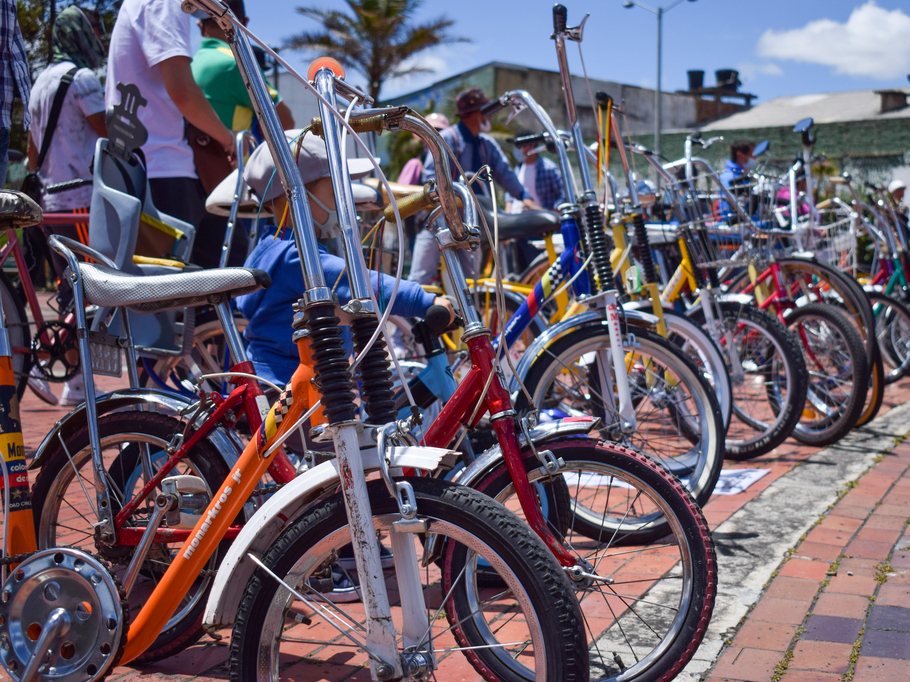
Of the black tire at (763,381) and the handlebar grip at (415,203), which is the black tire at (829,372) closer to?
the black tire at (763,381)

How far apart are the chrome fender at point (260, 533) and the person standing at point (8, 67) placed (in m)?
1.99

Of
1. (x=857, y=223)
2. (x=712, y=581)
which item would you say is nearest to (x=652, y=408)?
(x=712, y=581)

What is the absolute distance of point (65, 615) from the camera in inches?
78.6

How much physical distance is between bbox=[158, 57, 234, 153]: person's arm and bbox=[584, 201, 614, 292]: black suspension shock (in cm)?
180

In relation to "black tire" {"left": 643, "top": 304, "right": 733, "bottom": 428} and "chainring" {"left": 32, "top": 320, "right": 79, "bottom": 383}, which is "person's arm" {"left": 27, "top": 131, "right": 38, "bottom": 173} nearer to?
"chainring" {"left": 32, "top": 320, "right": 79, "bottom": 383}

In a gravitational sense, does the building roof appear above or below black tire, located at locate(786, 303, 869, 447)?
above

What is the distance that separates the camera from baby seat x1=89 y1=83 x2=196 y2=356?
10.2 feet

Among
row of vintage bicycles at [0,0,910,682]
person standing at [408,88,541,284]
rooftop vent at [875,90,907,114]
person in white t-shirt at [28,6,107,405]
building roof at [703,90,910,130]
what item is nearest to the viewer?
row of vintage bicycles at [0,0,910,682]

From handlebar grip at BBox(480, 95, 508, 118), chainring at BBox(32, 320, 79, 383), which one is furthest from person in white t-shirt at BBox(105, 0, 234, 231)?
handlebar grip at BBox(480, 95, 508, 118)

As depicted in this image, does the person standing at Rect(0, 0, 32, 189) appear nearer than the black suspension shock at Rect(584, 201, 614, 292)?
Yes

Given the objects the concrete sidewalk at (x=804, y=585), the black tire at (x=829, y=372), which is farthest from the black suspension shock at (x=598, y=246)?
the black tire at (x=829, y=372)

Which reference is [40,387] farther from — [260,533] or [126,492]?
[260,533]

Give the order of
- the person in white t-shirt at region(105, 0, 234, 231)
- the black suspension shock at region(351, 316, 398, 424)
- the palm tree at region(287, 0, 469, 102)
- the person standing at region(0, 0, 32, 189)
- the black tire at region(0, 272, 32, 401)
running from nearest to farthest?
1. the black suspension shock at region(351, 316, 398, 424)
2. the person standing at region(0, 0, 32, 189)
3. the person in white t-shirt at region(105, 0, 234, 231)
4. the black tire at region(0, 272, 32, 401)
5. the palm tree at region(287, 0, 469, 102)

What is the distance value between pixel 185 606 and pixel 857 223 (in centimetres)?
634
